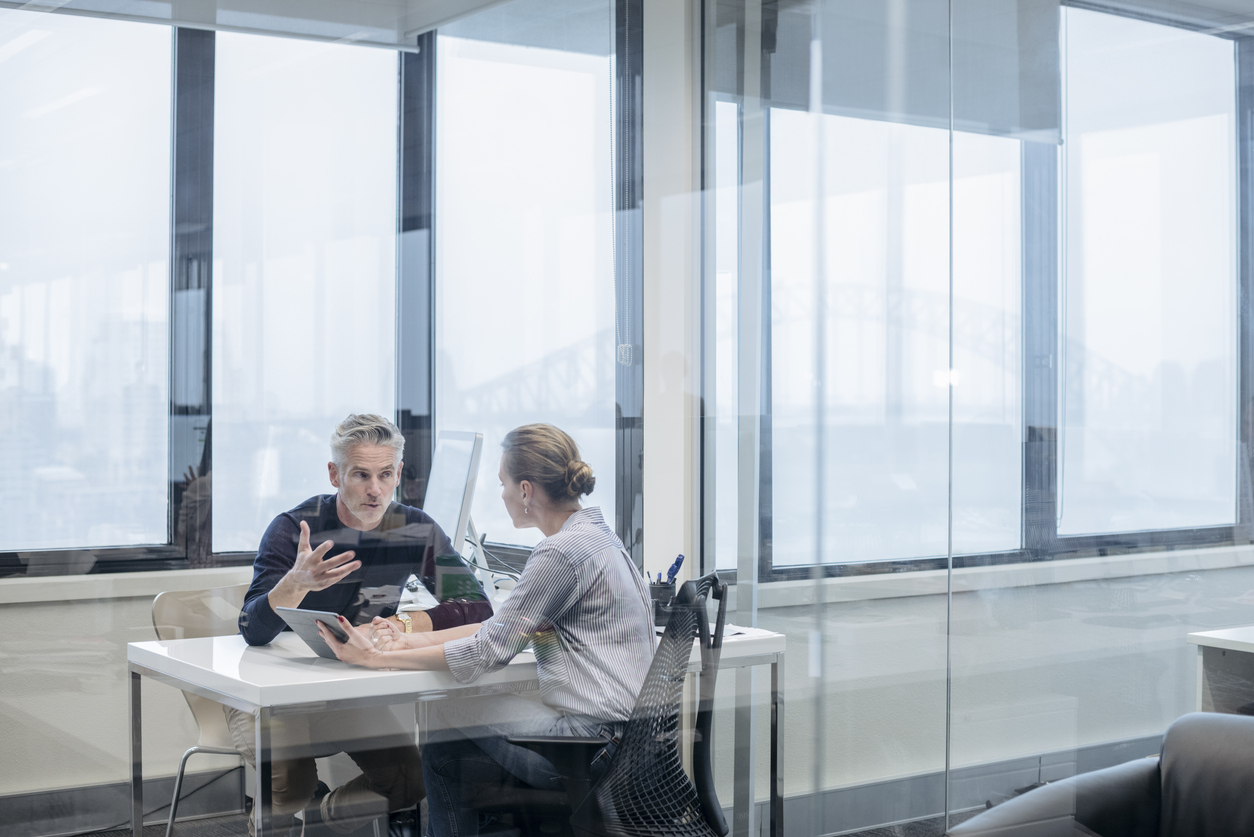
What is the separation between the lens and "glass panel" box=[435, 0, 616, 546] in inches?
137

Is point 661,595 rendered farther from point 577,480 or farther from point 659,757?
point 659,757

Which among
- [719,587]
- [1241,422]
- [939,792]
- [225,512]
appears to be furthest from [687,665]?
[225,512]

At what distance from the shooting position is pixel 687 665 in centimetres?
247

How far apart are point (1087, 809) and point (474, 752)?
1.41m

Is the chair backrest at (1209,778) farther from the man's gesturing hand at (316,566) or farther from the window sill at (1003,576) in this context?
the man's gesturing hand at (316,566)

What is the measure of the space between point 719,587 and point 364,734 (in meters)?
1.08

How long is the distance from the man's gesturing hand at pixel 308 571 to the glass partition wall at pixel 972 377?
123cm

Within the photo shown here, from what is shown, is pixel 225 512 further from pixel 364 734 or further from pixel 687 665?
pixel 687 665

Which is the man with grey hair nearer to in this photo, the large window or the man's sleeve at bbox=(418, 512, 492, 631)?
the man's sleeve at bbox=(418, 512, 492, 631)

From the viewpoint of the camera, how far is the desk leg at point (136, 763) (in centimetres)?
280

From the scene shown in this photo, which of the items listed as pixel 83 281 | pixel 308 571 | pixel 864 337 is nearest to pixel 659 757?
pixel 308 571

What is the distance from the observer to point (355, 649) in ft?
7.89

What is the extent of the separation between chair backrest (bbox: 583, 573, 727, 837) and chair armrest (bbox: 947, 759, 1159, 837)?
0.61 metres

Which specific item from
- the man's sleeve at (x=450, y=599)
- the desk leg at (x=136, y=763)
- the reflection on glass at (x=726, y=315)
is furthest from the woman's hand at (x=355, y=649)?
the reflection on glass at (x=726, y=315)
